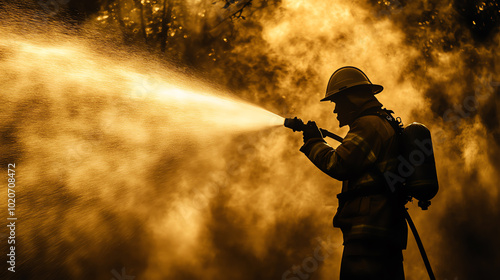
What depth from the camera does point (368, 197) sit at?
2805 mm

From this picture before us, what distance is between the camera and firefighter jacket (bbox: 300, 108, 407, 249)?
274cm

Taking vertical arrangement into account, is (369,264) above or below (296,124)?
below

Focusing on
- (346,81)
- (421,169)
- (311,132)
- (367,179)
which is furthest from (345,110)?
(421,169)

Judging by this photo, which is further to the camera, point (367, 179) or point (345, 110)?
point (345, 110)

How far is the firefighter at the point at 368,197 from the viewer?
2707 mm

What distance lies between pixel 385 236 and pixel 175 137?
5691 mm

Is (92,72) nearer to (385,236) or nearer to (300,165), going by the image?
(300,165)

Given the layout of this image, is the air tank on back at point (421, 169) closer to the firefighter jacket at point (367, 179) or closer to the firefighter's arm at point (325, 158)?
the firefighter jacket at point (367, 179)

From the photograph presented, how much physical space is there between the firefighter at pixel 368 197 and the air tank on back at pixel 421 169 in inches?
4.9

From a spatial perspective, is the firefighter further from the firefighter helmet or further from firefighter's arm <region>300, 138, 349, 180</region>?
the firefighter helmet

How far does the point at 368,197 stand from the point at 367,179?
0.15 metres

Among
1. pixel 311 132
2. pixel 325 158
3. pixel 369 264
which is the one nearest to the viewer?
pixel 369 264

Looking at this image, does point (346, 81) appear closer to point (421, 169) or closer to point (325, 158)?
point (325, 158)

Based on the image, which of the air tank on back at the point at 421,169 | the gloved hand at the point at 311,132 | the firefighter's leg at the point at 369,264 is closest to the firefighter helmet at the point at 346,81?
the gloved hand at the point at 311,132
